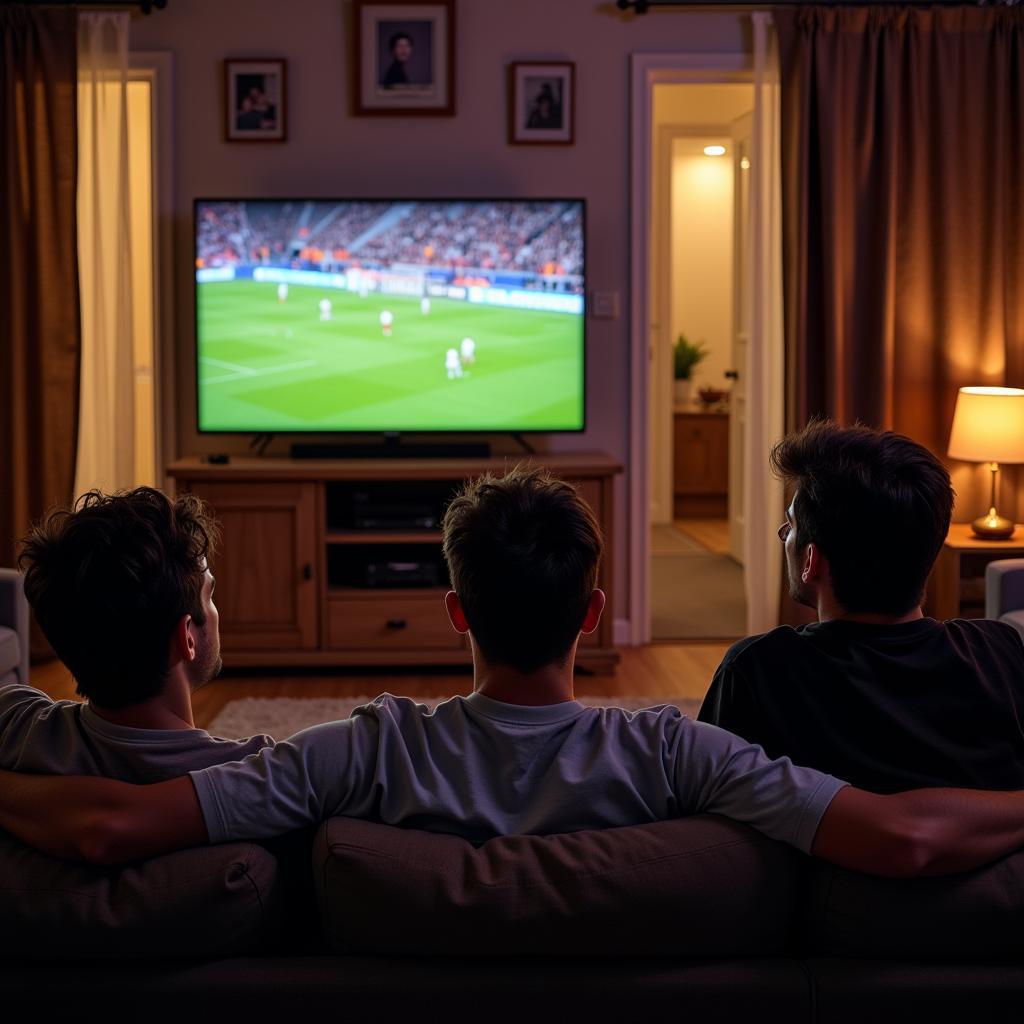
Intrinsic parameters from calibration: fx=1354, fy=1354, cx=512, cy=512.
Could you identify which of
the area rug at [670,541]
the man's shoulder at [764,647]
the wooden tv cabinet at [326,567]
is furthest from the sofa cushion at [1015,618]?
the area rug at [670,541]

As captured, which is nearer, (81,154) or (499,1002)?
(499,1002)

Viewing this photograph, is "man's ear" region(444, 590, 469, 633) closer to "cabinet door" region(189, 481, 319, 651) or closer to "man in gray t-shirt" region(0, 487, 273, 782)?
"man in gray t-shirt" region(0, 487, 273, 782)

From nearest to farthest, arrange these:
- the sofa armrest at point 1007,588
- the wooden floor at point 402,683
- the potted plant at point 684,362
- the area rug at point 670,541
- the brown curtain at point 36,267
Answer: the sofa armrest at point 1007,588 → the wooden floor at point 402,683 → the brown curtain at point 36,267 → the area rug at point 670,541 → the potted plant at point 684,362

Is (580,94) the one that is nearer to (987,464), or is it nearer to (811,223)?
(811,223)

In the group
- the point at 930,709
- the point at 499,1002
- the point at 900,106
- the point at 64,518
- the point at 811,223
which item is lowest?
the point at 499,1002

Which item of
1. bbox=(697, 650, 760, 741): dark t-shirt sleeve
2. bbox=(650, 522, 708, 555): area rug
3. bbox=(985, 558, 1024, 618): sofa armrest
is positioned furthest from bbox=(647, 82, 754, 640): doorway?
bbox=(697, 650, 760, 741): dark t-shirt sleeve

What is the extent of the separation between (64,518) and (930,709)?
886mm

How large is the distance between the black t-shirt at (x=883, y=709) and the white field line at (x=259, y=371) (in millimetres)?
3790

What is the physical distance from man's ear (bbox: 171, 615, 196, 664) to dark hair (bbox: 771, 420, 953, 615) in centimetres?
72

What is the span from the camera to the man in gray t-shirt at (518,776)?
1116 millimetres

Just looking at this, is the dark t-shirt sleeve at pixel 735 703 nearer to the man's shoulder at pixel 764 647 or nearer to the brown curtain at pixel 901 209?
the man's shoulder at pixel 764 647

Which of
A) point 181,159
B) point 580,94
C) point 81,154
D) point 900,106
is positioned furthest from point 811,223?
point 81,154

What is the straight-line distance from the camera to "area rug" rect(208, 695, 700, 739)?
13.5 ft

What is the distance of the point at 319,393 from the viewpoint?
507 cm
